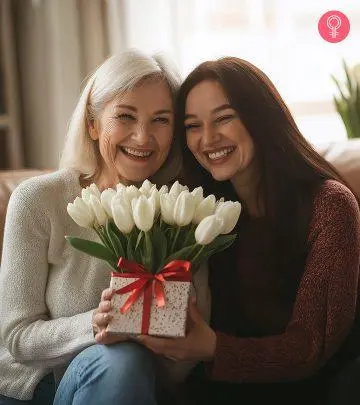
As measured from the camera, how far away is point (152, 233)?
3.80 ft

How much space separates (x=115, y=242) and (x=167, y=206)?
0.13 metres

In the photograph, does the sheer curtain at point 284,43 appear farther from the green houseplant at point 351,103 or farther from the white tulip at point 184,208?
the white tulip at point 184,208

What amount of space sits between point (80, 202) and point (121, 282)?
0.16 meters

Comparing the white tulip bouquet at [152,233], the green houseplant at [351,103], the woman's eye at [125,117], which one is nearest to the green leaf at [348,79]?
the green houseplant at [351,103]

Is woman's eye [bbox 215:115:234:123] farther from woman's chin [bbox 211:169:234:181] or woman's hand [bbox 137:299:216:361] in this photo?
woman's hand [bbox 137:299:216:361]

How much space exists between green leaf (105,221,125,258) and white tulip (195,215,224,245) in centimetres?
14

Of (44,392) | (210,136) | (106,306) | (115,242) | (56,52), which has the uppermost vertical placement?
(56,52)

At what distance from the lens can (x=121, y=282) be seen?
45.6 inches

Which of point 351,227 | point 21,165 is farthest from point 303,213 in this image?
point 21,165

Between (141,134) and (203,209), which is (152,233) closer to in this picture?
(203,209)

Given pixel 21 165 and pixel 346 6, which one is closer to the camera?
pixel 346 6

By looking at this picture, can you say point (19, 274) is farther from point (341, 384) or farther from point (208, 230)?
point (341, 384)

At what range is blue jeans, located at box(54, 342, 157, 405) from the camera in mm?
1164

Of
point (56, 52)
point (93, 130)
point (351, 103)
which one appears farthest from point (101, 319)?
point (56, 52)
